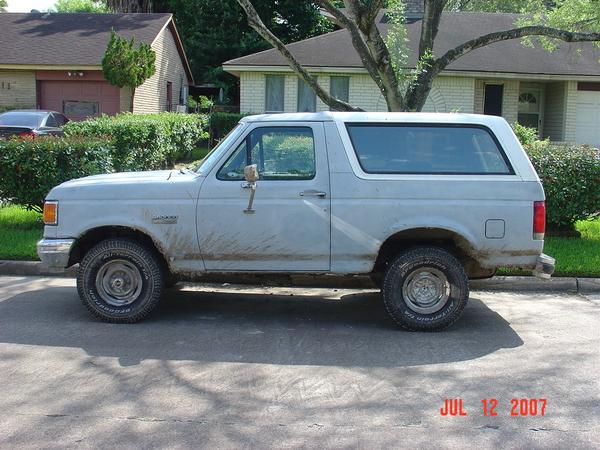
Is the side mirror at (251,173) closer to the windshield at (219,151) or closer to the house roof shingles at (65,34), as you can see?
the windshield at (219,151)

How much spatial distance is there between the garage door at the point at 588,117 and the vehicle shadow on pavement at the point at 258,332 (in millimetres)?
17725

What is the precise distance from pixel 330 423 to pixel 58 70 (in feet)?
76.1

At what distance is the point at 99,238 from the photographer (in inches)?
267

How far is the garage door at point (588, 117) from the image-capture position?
23203 millimetres

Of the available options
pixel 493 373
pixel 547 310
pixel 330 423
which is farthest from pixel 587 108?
pixel 330 423

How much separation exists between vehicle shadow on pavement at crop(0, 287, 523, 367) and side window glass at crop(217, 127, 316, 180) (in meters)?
1.46

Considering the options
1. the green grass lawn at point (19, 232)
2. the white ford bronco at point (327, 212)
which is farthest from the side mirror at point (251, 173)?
the green grass lawn at point (19, 232)

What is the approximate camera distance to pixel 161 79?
2828 centimetres

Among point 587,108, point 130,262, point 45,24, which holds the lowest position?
point 130,262

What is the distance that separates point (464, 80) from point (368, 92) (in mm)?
3153

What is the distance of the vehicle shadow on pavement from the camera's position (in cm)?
575

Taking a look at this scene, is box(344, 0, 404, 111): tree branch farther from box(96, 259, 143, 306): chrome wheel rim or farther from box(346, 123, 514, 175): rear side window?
box(96, 259, 143, 306): chrome wheel rim

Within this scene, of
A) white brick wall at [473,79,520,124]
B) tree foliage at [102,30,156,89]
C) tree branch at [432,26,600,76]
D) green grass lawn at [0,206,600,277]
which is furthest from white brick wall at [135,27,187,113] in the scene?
tree branch at [432,26,600,76]

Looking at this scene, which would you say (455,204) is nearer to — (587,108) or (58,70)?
(587,108)
